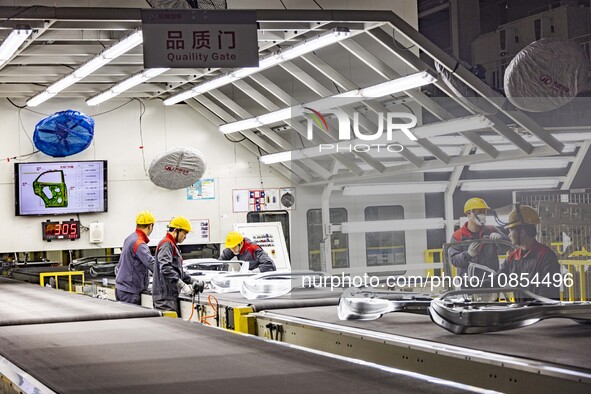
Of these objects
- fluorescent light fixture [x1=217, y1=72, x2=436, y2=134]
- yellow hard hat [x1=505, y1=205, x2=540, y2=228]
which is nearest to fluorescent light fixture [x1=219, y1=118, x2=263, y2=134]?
fluorescent light fixture [x1=217, y1=72, x2=436, y2=134]

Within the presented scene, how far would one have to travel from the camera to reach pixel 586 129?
989 centimetres

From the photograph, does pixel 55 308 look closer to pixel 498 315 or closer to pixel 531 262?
pixel 498 315

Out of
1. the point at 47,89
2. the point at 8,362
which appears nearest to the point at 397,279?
the point at 8,362

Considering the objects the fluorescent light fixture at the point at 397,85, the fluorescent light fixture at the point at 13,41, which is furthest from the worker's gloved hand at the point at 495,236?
the fluorescent light fixture at the point at 13,41

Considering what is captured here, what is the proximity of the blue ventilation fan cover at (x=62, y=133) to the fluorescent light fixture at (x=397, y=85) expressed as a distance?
4.13m

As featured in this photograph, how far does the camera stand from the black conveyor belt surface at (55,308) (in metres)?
6.02

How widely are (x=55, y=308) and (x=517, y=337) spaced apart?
3.55 meters

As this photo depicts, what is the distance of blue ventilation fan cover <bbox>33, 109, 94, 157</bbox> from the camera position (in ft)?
39.6

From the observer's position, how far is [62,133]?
12141 millimetres

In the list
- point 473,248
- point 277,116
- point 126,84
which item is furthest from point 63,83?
point 473,248

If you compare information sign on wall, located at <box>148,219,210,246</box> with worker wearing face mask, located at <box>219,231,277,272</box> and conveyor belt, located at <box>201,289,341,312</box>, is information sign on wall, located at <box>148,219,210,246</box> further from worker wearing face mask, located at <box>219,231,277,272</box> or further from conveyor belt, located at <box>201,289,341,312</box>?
conveyor belt, located at <box>201,289,341,312</box>

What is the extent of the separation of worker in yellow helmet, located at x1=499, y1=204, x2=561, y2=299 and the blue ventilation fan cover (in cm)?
730

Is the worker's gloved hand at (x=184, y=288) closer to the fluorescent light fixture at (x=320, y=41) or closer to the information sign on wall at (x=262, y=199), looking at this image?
the fluorescent light fixture at (x=320, y=41)

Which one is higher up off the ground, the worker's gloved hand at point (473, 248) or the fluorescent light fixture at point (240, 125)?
the fluorescent light fixture at point (240, 125)
